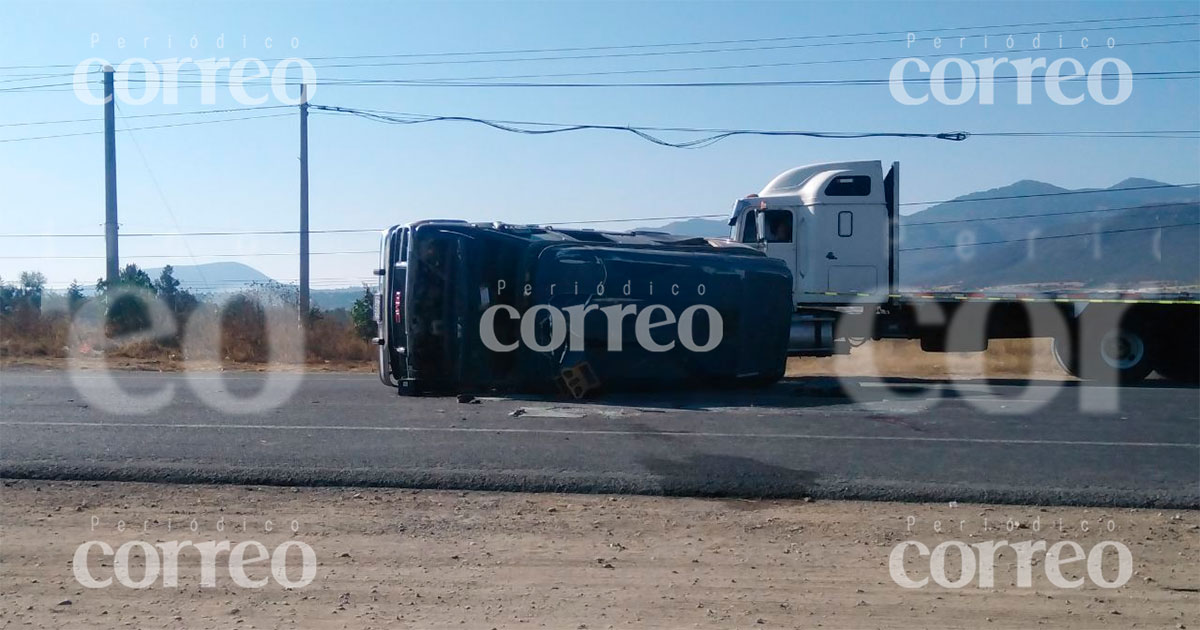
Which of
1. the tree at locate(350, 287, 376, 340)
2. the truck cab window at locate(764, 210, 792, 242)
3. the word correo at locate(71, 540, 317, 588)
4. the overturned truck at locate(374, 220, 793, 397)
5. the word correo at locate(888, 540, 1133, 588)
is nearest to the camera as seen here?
the word correo at locate(71, 540, 317, 588)

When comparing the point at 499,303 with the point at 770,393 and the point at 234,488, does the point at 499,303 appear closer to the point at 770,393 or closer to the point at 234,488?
the point at 770,393

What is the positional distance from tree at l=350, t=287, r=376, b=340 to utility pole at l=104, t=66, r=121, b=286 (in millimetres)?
6262

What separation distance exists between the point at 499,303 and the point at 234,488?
19.3ft

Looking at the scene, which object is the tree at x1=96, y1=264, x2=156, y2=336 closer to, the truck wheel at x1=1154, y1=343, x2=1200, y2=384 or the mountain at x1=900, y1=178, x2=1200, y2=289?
the mountain at x1=900, y1=178, x2=1200, y2=289

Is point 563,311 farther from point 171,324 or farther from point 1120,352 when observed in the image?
point 171,324

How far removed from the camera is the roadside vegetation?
2448cm

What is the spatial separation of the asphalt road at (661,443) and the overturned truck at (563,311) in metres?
0.40

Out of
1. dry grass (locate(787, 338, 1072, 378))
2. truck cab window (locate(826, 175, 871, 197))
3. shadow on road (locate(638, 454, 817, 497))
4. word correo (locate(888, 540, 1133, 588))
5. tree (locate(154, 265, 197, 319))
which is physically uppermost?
truck cab window (locate(826, 175, 871, 197))

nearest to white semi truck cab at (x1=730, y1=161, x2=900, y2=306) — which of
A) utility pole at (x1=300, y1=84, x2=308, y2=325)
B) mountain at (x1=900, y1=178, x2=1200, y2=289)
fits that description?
mountain at (x1=900, y1=178, x2=1200, y2=289)

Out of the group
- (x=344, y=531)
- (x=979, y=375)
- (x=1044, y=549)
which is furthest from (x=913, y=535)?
(x=979, y=375)

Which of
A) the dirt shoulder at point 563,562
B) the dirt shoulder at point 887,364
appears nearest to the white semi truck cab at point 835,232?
the dirt shoulder at point 887,364

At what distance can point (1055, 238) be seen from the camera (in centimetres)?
3378

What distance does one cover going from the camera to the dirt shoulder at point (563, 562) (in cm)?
541

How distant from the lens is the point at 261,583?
5.86 metres
